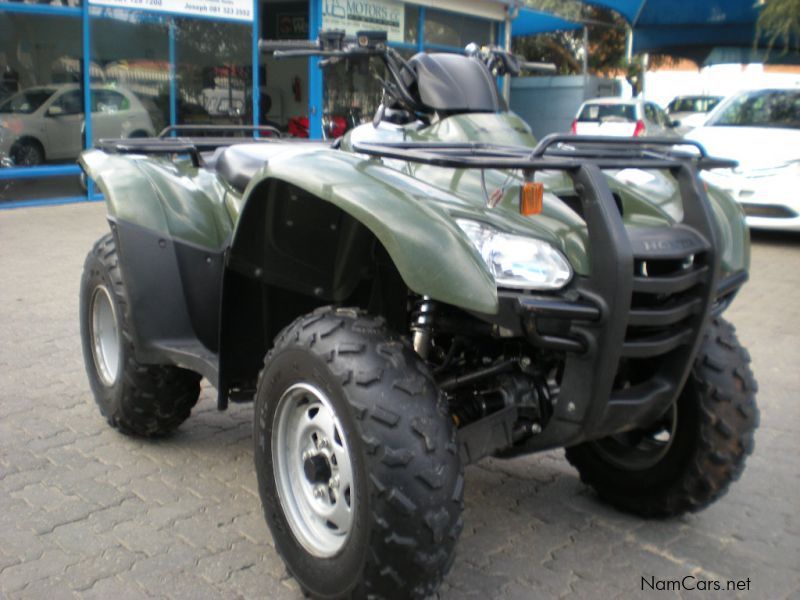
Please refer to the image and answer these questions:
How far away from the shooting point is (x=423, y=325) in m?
2.92

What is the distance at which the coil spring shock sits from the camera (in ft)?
9.46

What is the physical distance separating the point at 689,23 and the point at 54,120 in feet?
41.9

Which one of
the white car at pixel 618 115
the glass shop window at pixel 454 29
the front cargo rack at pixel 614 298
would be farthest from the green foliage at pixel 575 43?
the front cargo rack at pixel 614 298

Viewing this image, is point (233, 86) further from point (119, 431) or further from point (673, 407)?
point (673, 407)

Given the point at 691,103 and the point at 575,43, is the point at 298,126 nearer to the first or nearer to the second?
the point at 691,103

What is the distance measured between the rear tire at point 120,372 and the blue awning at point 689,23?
599 inches

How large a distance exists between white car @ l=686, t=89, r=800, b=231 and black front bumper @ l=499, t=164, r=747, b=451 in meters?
8.32

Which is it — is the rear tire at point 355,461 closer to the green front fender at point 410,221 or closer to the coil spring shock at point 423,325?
the coil spring shock at point 423,325

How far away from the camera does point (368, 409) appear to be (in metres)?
2.55

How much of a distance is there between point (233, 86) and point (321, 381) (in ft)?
44.0

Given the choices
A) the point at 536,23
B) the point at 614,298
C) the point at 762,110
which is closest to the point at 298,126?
the point at 762,110

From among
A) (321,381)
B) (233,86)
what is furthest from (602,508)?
(233,86)

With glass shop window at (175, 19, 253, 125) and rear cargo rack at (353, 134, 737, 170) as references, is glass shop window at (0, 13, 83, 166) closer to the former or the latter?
glass shop window at (175, 19, 253, 125)

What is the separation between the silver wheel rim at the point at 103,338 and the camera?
14.8 feet
